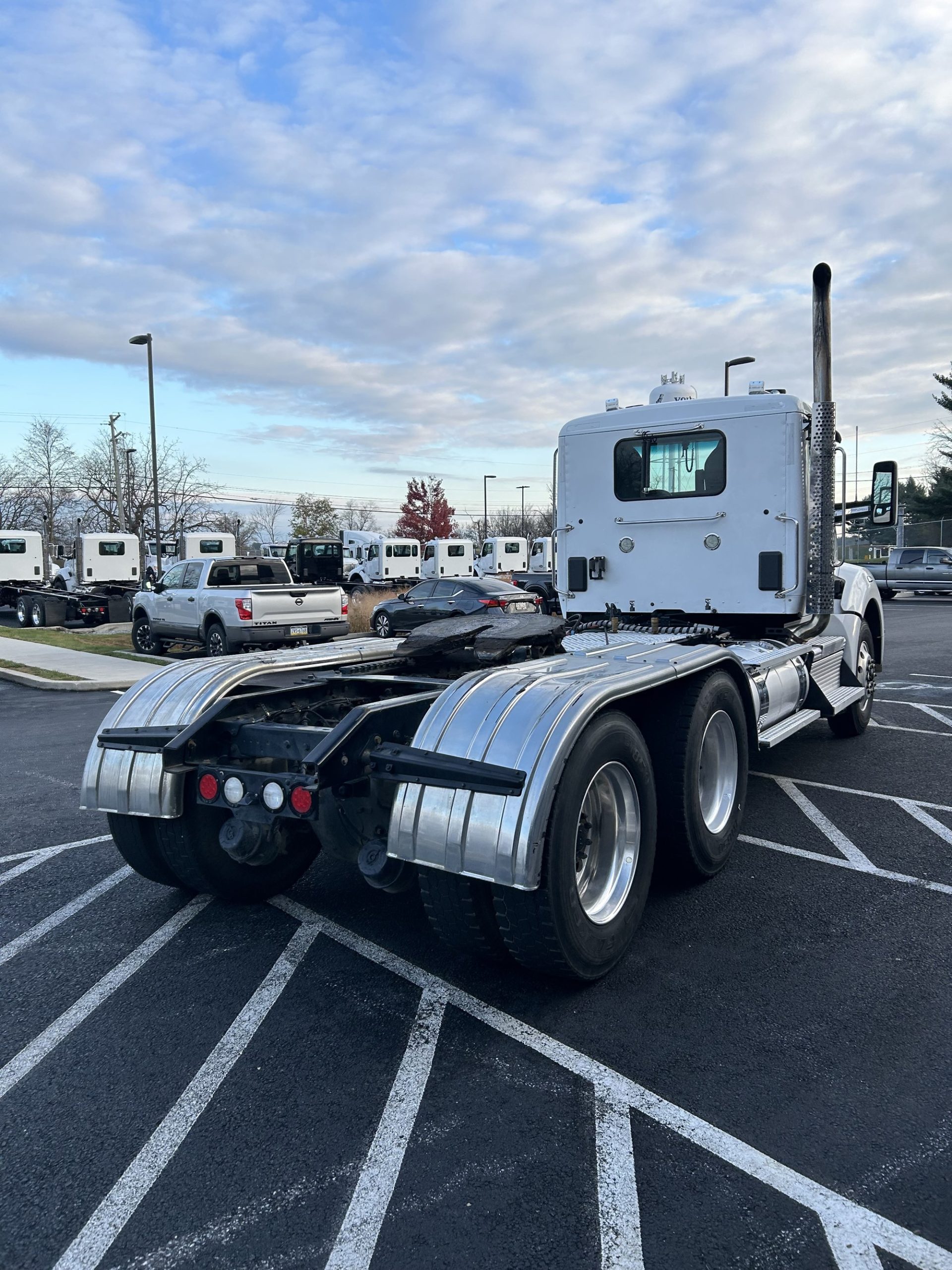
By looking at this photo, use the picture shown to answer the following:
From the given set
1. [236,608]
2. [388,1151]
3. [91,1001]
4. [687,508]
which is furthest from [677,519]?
[236,608]

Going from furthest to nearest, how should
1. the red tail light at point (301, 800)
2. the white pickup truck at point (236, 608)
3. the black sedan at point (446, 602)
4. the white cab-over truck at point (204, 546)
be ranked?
the white cab-over truck at point (204, 546) < the black sedan at point (446, 602) < the white pickup truck at point (236, 608) < the red tail light at point (301, 800)

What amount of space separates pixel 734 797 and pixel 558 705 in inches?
84.9

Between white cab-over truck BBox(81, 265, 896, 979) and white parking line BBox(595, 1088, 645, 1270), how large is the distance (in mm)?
629

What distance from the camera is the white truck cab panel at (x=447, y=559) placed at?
39281mm

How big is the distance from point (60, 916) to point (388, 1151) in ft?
8.75

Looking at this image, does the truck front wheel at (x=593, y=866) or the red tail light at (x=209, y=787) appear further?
the red tail light at (x=209, y=787)

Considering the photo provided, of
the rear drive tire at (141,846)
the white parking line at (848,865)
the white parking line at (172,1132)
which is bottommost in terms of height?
the white parking line at (172,1132)

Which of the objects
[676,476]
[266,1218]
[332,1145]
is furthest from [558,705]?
[676,476]

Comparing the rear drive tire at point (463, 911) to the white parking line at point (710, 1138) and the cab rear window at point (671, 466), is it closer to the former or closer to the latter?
the white parking line at point (710, 1138)

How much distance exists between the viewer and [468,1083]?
10.0 ft

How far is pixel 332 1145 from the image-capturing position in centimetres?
274

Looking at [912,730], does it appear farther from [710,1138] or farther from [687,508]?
[710,1138]

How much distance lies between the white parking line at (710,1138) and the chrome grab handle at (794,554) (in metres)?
4.07

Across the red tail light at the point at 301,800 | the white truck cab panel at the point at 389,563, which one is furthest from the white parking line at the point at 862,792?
the white truck cab panel at the point at 389,563
